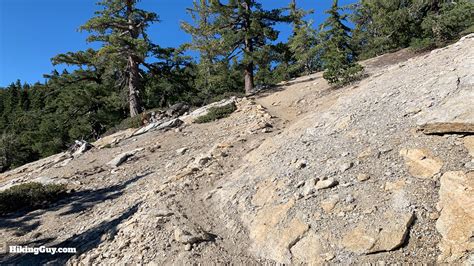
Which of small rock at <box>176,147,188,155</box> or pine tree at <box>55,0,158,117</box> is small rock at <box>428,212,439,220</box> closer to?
small rock at <box>176,147,188,155</box>

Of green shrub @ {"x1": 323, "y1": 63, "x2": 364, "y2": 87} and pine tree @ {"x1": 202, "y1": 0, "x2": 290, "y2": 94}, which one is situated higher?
pine tree @ {"x1": 202, "y1": 0, "x2": 290, "y2": 94}

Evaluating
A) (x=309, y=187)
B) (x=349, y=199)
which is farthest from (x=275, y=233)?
(x=349, y=199)

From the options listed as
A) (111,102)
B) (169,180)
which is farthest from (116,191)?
(111,102)

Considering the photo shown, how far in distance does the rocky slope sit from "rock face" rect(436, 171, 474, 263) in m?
0.01

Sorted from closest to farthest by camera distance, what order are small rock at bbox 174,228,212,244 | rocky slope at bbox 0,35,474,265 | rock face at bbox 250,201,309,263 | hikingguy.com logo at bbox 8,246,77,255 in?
rocky slope at bbox 0,35,474,265
rock face at bbox 250,201,309,263
small rock at bbox 174,228,212,244
hikingguy.com logo at bbox 8,246,77,255

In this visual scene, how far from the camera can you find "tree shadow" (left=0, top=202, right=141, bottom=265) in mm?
6484

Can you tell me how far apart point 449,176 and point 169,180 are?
6.31 meters

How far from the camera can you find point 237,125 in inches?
537

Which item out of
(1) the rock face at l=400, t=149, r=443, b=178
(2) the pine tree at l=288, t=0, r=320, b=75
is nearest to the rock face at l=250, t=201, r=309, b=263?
(1) the rock face at l=400, t=149, r=443, b=178

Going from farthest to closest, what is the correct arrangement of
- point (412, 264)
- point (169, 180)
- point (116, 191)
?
point (116, 191), point (169, 180), point (412, 264)

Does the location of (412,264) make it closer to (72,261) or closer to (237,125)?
(72,261)

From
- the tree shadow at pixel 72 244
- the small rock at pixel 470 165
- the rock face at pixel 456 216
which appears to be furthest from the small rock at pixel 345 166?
the tree shadow at pixel 72 244

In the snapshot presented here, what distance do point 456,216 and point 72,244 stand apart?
6.68 metres

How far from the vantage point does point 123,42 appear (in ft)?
63.0
